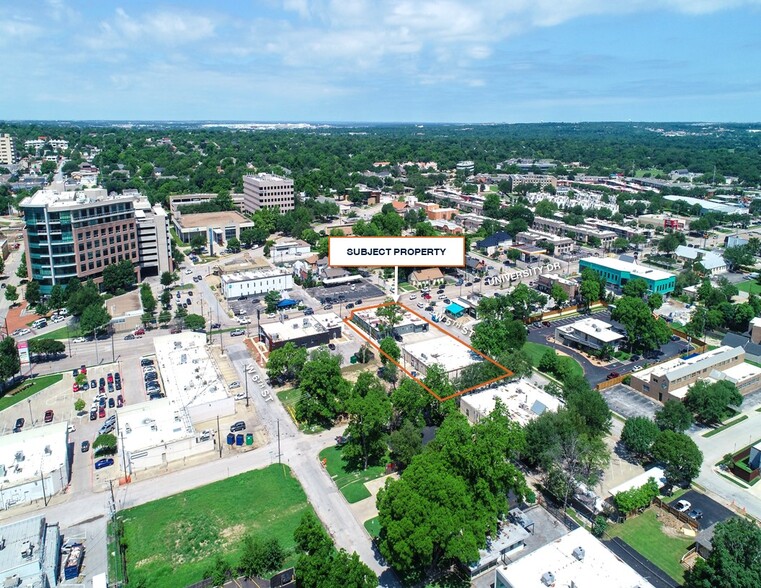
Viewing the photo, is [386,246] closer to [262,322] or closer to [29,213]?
[262,322]

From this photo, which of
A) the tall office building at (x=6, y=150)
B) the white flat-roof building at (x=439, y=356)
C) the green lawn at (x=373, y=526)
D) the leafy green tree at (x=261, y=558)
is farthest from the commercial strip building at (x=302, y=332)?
the tall office building at (x=6, y=150)

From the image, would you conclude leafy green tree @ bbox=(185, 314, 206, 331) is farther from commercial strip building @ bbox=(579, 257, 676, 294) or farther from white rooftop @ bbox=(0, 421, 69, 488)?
commercial strip building @ bbox=(579, 257, 676, 294)

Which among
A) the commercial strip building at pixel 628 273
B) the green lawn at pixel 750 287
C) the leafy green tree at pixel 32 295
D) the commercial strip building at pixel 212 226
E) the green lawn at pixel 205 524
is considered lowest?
the green lawn at pixel 205 524

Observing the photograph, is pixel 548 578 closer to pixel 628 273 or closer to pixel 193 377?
pixel 193 377

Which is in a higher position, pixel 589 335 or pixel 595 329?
pixel 595 329

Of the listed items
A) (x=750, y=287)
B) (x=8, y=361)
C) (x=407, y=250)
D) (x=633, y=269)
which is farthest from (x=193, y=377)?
(x=750, y=287)

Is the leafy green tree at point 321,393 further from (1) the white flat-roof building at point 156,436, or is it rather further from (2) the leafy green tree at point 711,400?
(2) the leafy green tree at point 711,400
